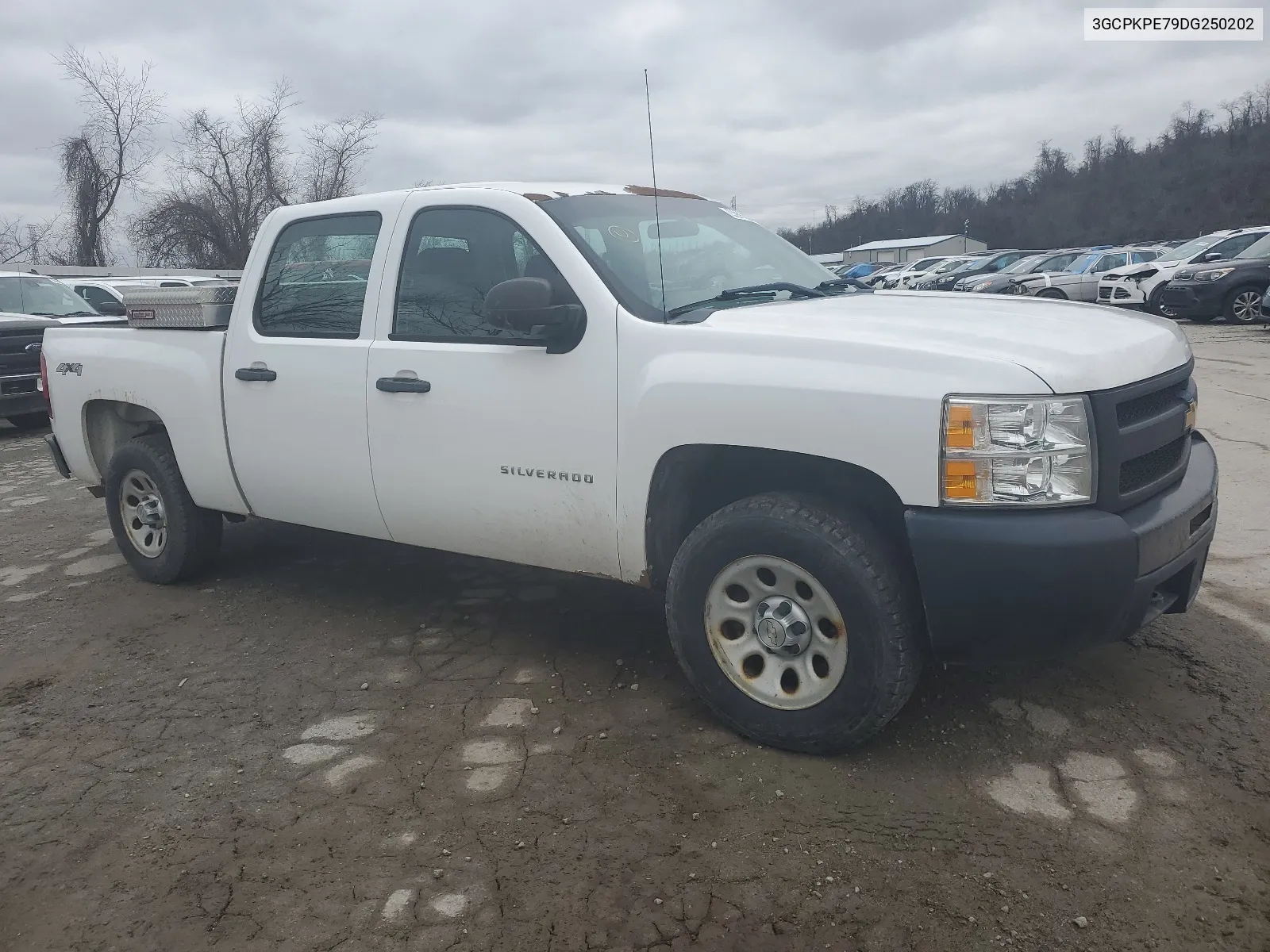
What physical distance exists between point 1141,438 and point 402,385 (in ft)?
8.51

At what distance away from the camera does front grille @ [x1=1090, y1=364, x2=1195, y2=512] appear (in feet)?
9.34

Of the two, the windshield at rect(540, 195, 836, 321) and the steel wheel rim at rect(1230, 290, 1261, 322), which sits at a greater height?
the windshield at rect(540, 195, 836, 321)

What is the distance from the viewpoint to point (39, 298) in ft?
40.5

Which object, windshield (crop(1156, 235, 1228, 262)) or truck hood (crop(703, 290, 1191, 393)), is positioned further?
windshield (crop(1156, 235, 1228, 262))

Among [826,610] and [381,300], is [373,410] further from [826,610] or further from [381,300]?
[826,610]

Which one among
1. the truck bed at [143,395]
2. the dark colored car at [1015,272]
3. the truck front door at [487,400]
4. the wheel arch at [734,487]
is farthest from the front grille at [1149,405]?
the dark colored car at [1015,272]

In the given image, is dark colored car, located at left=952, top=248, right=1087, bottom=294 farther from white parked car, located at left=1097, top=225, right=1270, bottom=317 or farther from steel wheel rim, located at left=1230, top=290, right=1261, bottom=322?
steel wheel rim, located at left=1230, top=290, right=1261, bottom=322

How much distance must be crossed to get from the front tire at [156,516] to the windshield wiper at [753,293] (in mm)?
2957

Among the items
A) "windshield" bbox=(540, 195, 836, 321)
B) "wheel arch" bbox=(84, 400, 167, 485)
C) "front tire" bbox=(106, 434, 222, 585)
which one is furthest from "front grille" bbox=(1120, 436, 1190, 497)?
"wheel arch" bbox=(84, 400, 167, 485)

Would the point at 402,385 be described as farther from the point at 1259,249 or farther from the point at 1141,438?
the point at 1259,249

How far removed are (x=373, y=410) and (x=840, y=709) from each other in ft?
7.16

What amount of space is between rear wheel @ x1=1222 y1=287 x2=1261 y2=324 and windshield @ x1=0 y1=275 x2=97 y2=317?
1725 centimetres

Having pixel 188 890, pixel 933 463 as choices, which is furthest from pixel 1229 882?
pixel 188 890

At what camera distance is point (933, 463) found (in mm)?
2826
